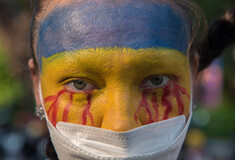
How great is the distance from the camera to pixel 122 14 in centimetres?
165

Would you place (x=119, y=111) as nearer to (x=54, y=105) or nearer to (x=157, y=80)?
(x=157, y=80)

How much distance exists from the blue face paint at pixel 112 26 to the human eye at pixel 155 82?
0.62 feet

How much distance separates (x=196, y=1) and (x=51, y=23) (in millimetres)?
1070

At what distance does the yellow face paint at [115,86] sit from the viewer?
1617mm

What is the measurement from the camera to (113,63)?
161 cm

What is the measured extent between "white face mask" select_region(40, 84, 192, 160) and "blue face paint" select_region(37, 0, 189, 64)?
18.5 inches

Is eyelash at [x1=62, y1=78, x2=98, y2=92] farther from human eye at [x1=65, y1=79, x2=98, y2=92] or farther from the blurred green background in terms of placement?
the blurred green background

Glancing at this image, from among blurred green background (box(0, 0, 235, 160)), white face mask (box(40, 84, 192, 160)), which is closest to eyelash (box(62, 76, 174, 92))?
white face mask (box(40, 84, 192, 160))

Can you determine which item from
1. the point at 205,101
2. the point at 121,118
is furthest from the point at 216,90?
the point at 121,118

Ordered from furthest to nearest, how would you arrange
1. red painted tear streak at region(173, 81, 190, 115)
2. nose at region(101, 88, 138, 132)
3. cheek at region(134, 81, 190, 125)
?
red painted tear streak at region(173, 81, 190, 115)
cheek at region(134, 81, 190, 125)
nose at region(101, 88, 138, 132)

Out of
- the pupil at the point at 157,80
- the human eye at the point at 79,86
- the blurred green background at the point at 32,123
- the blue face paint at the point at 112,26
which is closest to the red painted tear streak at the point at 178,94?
the pupil at the point at 157,80

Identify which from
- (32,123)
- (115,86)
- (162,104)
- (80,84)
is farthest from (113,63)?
(32,123)

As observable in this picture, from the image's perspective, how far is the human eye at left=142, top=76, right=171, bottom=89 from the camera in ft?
5.64

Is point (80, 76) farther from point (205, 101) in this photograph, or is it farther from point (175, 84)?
point (205, 101)
